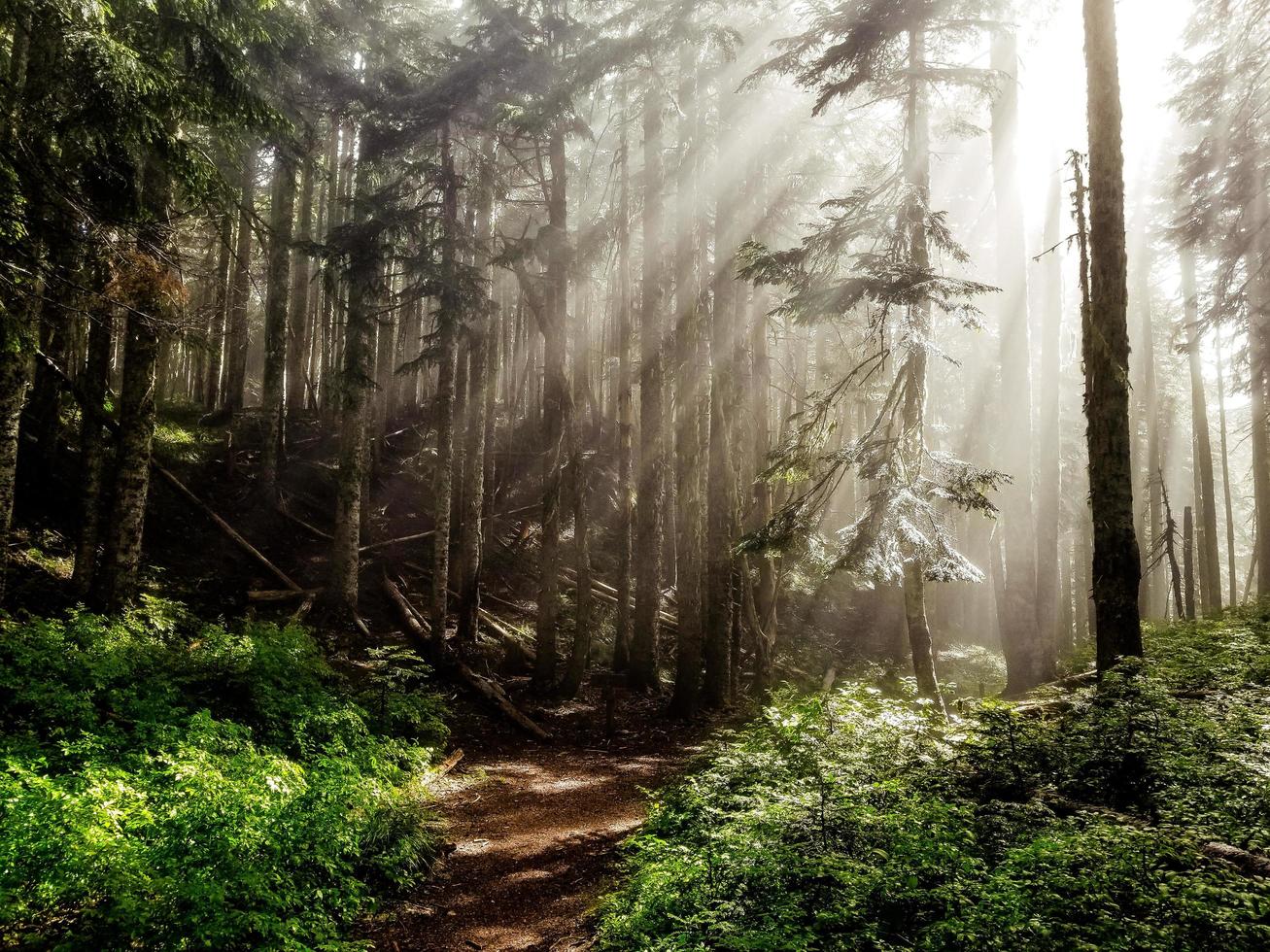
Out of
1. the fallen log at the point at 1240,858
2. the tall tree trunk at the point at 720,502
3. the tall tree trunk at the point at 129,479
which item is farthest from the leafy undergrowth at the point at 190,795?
the tall tree trunk at the point at 720,502

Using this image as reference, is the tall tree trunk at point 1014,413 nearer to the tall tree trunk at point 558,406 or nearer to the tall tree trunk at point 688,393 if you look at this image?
the tall tree trunk at point 688,393

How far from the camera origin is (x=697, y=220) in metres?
14.9

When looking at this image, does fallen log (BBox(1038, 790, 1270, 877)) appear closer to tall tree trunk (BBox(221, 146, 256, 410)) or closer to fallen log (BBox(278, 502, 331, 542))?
fallen log (BBox(278, 502, 331, 542))

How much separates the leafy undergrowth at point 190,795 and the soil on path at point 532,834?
17.0 inches

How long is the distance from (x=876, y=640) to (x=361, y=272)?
2052 centimetres

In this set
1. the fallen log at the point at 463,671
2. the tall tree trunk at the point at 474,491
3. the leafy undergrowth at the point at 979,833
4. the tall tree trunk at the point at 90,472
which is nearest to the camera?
the leafy undergrowth at the point at 979,833

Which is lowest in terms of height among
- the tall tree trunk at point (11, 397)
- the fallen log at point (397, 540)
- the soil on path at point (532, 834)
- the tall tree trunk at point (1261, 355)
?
the soil on path at point (532, 834)

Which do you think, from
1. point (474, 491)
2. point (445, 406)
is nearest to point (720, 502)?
point (474, 491)

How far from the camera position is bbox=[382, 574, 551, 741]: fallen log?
11984 millimetres

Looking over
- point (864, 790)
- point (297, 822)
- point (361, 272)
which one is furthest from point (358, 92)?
point (864, 790)

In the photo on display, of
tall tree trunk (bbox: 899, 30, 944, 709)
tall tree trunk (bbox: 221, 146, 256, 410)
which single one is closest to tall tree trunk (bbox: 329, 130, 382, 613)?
tall tree trunk (bbox: 221, 146, 256, 410)

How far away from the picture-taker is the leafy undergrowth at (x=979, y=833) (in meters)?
3.39

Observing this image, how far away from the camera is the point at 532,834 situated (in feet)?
24.4

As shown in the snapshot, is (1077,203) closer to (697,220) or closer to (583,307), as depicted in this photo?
A: (697,220)
